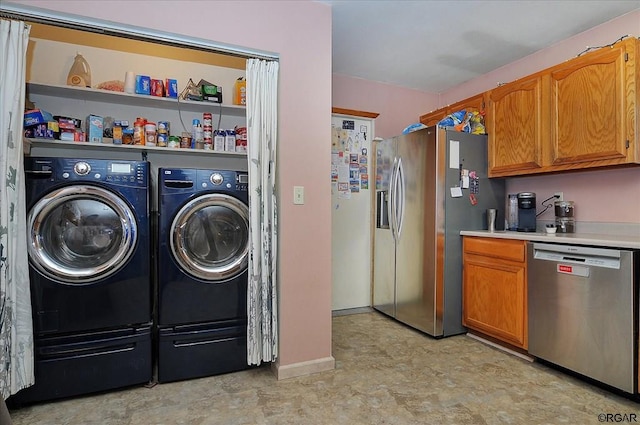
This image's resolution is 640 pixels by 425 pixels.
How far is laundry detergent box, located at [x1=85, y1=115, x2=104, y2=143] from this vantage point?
86.4 inches

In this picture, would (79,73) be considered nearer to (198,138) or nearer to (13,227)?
(198,138)

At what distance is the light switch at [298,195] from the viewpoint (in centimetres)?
215

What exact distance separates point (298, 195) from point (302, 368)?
112 centimetres

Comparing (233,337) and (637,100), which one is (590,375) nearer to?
(637,100)

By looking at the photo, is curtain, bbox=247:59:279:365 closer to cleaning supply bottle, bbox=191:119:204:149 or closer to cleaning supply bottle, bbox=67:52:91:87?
cleaning supply bottle, bbox=191:119:204:149

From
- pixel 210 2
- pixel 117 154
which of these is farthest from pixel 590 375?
pixel 117 154

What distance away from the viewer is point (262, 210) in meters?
2.11

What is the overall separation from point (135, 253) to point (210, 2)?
153cm

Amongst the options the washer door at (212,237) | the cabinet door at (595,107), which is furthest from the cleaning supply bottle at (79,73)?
the cabinet door at (595,107)

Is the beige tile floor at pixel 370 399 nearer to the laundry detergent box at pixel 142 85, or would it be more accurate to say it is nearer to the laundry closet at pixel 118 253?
the laundry closet at pixel 118 253

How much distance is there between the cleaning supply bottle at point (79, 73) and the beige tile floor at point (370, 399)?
196cm

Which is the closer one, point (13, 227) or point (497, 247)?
point (13, 227)

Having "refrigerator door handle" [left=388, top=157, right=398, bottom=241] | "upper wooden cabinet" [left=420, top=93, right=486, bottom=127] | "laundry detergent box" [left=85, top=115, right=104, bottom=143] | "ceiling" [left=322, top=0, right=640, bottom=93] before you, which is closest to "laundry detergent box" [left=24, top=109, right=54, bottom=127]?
"laundry detergent box" [left=85, top=115, right=104, bottom=143]

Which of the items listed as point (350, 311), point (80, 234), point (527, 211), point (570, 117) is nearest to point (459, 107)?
point (570, 117)
